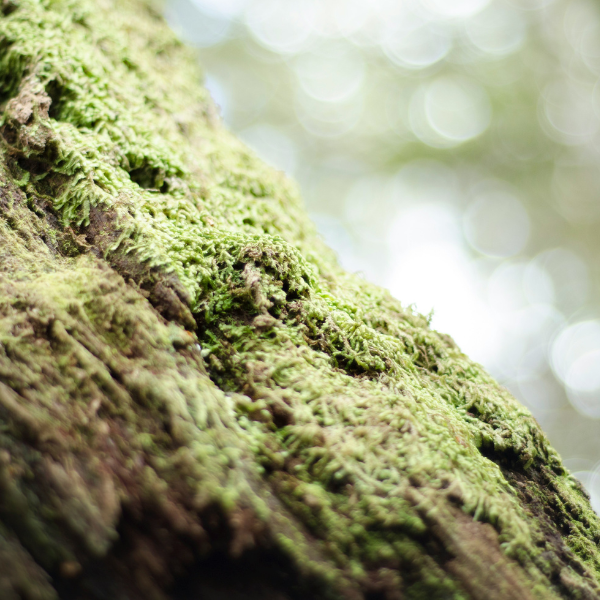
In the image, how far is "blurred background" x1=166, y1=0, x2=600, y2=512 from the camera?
10.7 metres

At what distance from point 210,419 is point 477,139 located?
12517 mm

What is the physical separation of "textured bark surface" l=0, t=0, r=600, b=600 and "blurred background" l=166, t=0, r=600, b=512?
29.1 feet

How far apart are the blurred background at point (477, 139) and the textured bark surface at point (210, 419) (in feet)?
29.1

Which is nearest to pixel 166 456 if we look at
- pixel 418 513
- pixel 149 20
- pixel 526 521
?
pixel 418 513

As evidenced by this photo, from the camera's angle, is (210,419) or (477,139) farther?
(477,139)

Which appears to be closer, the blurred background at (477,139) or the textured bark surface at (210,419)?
the textured bark surface at (210,419)

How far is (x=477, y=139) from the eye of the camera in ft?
37.3

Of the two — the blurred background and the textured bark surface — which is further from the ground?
the blurred background

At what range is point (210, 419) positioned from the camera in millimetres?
1267

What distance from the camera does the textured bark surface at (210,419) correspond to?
1.09 metres

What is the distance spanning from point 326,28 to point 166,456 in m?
14.2

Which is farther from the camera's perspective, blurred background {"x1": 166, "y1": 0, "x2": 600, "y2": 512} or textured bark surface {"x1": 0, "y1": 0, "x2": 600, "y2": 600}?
blurred background {"x1": 166, "y1": 0, "x2": 600, "y2": 512}

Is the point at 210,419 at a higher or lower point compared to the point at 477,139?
lower

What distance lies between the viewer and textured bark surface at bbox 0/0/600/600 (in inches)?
43.1
